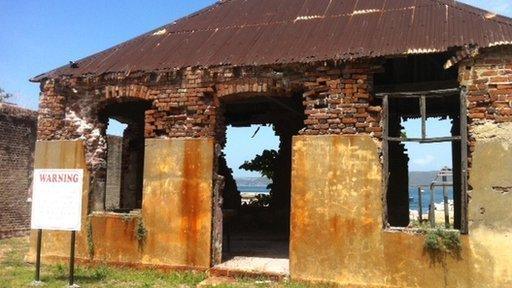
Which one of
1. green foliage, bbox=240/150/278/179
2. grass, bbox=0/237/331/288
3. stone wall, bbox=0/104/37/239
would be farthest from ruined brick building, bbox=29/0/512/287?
stone wall, bbox=0/104/37/239

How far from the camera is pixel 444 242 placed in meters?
7.20

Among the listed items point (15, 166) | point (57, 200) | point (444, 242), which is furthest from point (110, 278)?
point (15, 166)

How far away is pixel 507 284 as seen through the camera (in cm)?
694

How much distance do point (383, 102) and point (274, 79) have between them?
1872 mm

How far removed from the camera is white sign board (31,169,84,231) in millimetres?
7750

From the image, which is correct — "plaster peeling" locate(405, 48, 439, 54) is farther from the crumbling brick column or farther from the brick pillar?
the brick pillar

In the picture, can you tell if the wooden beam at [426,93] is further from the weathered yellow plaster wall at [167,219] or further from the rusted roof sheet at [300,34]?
the weathered yellow plaster wall at [167,219]

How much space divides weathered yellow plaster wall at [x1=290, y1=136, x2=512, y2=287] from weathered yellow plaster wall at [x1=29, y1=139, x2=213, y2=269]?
164 centimetres

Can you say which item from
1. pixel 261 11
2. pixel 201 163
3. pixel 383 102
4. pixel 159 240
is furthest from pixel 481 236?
pixel 261 11

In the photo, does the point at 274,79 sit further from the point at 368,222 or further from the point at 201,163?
the point at 368,222

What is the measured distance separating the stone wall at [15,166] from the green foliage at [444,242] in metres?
12.8

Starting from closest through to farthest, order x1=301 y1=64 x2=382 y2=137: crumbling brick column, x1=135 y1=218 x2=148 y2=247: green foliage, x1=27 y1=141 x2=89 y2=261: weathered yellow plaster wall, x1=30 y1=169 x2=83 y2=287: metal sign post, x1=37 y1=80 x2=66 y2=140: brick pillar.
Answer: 1. x1=30 y1=169 x2=83 y2=287: metal sign post
2. x1=301 y1=64 x2=382 y2=137: crumbling brick column
3. x1=135 y1=218 x2=148 y2=247: green foliage
4. x1=27 y1=141 x2=89 y2=261: weathered yellow plaster wall
5. x1=37 y1=80 x2=66 y2=140: brick pillar

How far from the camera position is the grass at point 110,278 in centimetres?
792

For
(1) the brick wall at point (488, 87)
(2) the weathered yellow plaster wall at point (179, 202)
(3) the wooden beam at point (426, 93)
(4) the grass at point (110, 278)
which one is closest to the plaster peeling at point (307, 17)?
(3) the wooden beam at point (426, 93)
